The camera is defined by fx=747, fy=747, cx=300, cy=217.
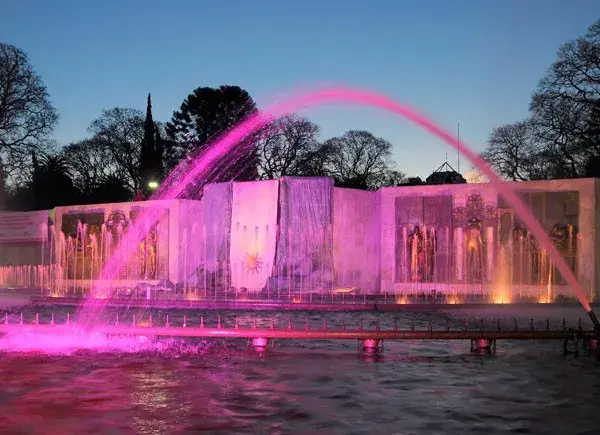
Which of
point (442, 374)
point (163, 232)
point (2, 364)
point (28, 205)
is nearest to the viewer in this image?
point (442, 374)

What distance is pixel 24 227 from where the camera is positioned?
134ft

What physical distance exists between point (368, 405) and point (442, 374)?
267 cm

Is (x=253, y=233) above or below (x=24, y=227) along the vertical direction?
below

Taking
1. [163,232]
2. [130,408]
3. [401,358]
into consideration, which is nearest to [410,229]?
[163,232]

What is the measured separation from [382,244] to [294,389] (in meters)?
21.0

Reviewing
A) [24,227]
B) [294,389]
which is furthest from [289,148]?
[294,389]

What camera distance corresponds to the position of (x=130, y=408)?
28.0 feet

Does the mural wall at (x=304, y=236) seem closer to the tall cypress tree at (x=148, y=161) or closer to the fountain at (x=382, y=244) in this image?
the fountain at (x=382, y=244)

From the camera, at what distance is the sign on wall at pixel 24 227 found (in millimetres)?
40000

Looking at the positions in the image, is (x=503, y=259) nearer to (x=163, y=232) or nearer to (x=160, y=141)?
(x=163, y=232)

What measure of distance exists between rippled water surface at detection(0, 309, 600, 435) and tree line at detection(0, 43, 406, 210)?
4039cm

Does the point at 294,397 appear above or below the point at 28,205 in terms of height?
below

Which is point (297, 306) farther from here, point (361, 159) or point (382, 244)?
point (361, 159)

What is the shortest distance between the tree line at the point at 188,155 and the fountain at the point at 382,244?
66.8 feet
